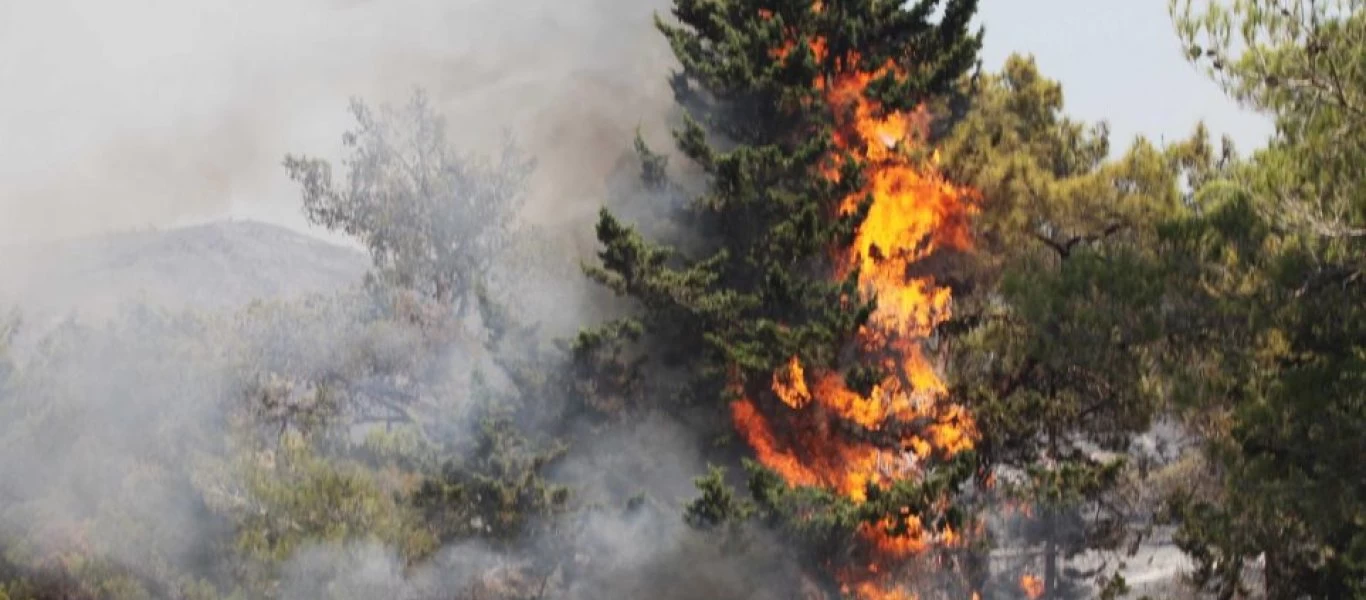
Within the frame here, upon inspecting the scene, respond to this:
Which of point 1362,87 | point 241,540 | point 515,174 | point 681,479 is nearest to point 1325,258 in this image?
point 1362,87

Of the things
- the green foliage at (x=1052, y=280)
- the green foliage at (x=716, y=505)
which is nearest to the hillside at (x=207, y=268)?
the green foliage at (x=716, y=505)

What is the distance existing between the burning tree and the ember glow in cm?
3

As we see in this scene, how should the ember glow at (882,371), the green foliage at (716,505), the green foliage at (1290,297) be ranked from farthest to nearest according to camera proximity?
the ember glow at (882,371) → the green foliage at (716,505) → the green foliage at (1290,297)

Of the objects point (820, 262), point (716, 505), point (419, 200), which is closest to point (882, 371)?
point (820, 262)

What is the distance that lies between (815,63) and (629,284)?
4412 millimetres

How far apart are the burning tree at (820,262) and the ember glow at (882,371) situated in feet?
0.09

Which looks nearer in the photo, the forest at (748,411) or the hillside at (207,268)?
the forest at (748,411)

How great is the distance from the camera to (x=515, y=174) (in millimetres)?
27484

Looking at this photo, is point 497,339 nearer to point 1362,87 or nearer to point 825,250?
point 825,250

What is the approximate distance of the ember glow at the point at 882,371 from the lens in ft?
60.4

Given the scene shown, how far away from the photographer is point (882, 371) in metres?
18.3

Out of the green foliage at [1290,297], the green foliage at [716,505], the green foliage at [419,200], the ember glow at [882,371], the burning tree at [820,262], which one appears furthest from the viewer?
the green foliage at [419,200]

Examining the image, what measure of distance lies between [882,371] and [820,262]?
2223 millimetres

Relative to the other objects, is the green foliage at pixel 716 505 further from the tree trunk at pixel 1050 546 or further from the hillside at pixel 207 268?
the hillside at pixel 207 268
